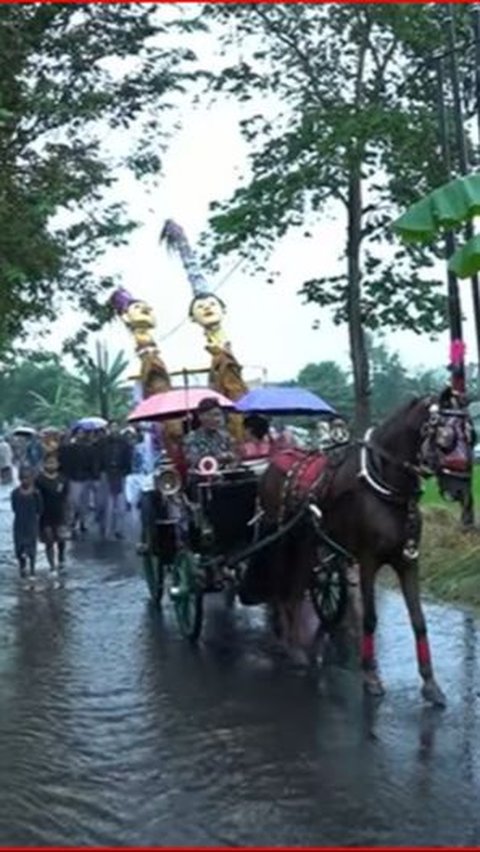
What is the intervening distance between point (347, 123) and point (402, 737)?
1199 centimetres

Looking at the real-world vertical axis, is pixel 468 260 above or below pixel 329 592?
above

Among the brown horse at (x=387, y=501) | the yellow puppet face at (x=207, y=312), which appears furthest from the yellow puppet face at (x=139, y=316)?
the brown horse at (x=387, y=501)

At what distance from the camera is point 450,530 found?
1423 centimetres

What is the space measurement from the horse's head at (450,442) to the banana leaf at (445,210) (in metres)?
2.18

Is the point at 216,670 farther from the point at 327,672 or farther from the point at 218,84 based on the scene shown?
the point at 218,84

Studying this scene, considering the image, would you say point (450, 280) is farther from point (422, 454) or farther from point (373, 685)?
point (373, 685)

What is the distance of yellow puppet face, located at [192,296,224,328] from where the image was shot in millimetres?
14128

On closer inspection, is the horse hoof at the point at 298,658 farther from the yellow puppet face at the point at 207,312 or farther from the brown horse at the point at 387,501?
the yellow puppet face at the point at 207,312

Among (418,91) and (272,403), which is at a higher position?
(418,91)

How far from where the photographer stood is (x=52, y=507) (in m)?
15.3

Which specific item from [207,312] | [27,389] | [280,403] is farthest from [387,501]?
[27,389]

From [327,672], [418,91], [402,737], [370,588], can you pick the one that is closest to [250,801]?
[402,737]

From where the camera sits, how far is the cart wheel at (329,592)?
9.80 meters

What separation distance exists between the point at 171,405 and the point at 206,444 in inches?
47.2
